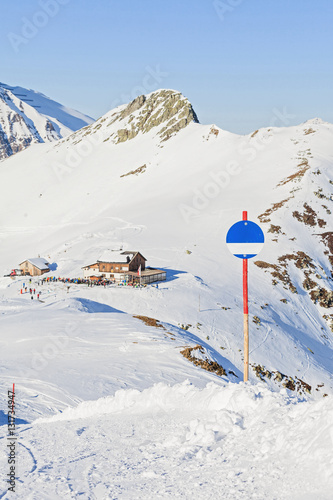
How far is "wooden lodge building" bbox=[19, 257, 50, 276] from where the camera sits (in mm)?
69250

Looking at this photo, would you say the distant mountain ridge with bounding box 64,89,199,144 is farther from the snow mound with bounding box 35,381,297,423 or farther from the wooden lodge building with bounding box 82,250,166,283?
the snow mound with bounding box 35,381,297,423

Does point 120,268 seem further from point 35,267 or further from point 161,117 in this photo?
point 161,117

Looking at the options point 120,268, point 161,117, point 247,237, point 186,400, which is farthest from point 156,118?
point 186,400

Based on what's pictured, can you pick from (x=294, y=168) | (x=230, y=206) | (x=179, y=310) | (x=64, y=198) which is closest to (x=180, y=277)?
(x=179, y=310)

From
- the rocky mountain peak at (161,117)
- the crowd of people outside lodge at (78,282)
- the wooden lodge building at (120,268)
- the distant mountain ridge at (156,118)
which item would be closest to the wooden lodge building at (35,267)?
the crowd of people outside lodge at (78,282)

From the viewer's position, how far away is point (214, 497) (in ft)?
23.2

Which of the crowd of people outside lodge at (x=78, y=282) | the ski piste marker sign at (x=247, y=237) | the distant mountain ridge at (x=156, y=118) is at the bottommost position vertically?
the crowd of people outside lodge at (x=78, y=282)

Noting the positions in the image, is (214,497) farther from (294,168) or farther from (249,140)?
(249,140)

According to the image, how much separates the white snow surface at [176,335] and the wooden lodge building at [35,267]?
1.97 m

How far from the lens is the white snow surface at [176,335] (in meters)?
8.09

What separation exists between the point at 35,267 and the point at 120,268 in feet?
57.7

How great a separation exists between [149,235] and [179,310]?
1389 inches

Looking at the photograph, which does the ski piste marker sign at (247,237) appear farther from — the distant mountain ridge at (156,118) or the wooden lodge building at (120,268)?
the distant mountain ridge at (156,118)

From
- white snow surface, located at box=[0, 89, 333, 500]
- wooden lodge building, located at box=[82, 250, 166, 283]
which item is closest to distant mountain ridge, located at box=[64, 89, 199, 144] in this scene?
white snow surface, located at box=[0, 89, 333, 500]
